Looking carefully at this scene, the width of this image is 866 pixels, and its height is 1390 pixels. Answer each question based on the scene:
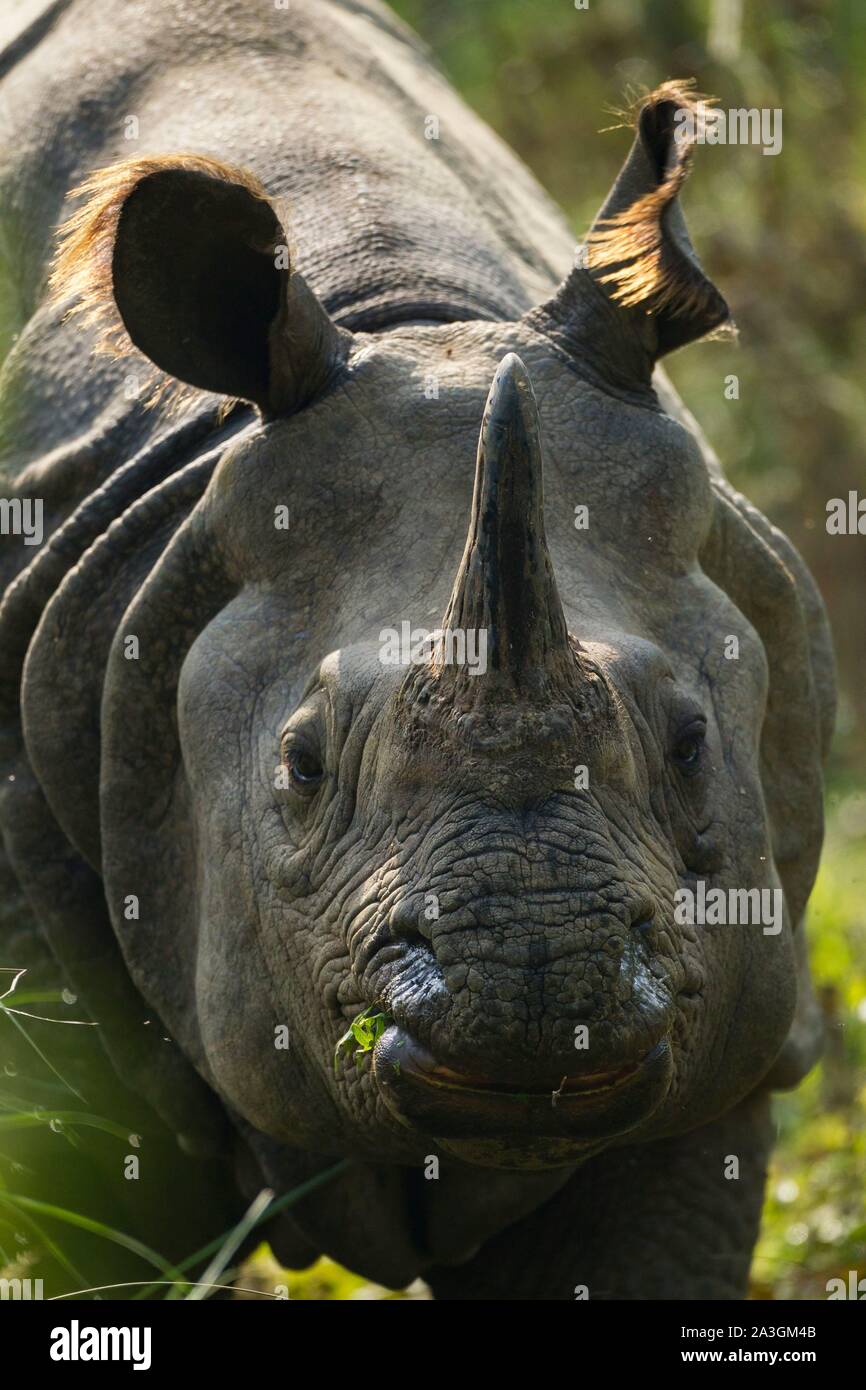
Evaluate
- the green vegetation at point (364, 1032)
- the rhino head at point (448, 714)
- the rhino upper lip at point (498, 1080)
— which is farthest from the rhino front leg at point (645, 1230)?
the rhino upper lip at point (498, 1080)

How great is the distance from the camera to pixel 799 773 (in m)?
4.98

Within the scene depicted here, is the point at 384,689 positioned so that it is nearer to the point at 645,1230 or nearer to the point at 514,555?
the point at 514,555

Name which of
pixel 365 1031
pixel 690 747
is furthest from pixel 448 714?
pixel 690 747

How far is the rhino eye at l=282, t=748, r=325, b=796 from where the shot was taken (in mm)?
4169

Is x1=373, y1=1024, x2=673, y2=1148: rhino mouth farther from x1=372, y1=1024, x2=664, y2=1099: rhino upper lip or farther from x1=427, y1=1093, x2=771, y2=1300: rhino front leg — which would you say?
x1=427, y1=1093, x2=771, y2=1300: rhino front leg

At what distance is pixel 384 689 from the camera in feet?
12.9

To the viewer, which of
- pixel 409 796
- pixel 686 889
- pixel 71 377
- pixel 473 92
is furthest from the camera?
pixel 473 92

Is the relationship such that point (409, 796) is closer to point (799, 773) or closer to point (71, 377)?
point (799, 773)

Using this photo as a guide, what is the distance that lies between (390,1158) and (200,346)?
1.69 meters

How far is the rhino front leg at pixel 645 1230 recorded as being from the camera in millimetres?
5117

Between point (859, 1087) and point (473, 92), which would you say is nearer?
point (859, 1087)

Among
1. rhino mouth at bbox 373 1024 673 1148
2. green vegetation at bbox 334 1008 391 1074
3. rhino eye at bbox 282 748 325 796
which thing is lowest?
rhino mouth at bbox 373 1024 673 1148

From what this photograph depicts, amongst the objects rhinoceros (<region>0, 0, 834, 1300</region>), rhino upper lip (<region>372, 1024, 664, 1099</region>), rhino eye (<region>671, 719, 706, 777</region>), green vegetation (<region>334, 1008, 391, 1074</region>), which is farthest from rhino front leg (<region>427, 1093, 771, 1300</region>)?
rhino upper lip (<region>372, 1024, 664, 1099</region>)

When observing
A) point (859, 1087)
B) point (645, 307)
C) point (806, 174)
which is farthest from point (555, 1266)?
point (806, 174)
